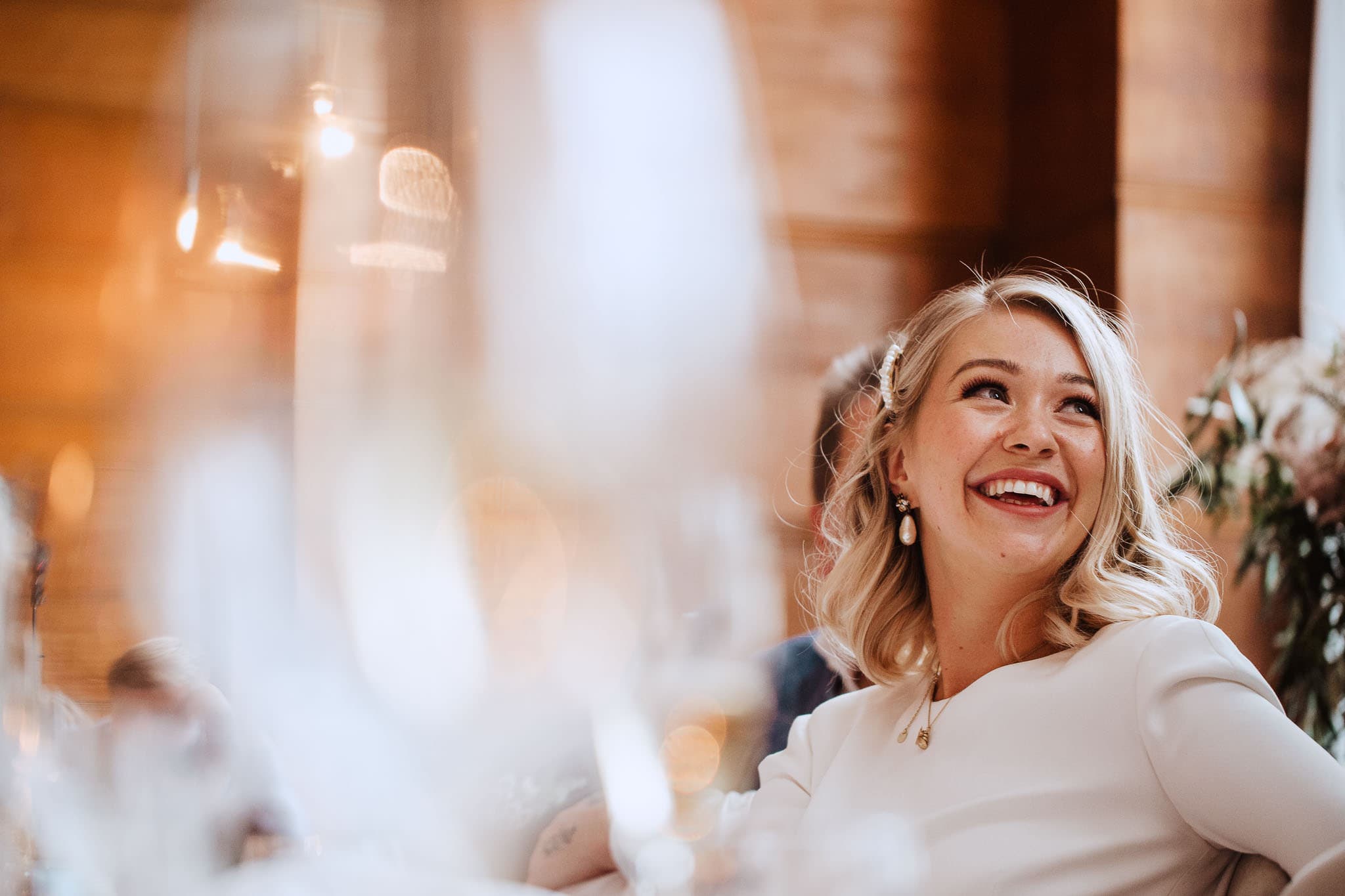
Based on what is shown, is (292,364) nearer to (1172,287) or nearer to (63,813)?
(63,813)

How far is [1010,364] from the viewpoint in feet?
3.59

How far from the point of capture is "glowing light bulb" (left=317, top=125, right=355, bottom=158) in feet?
5.22

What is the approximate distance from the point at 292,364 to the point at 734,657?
86 cm

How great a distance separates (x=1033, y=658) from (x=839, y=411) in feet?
2.48

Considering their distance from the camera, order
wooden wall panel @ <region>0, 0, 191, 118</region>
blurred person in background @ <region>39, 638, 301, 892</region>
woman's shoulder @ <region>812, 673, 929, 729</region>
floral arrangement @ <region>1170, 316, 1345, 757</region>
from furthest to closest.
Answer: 1. floral arrangement @ <region>1170, 316, 1345, 757</region>
2. wooden wall panel @ <region>0, 0, 191, 118</region>
3. blurred person in background @ <region>39, 638, 301, 892</region>
4. woman's shoulder @ <region>812, 673, 929, 729</region>

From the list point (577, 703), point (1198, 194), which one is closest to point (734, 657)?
point (577, 703)

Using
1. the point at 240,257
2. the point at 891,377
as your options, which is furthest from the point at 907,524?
the point at 240,257

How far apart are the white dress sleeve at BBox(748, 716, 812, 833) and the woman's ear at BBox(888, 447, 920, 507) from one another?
0.97 feet

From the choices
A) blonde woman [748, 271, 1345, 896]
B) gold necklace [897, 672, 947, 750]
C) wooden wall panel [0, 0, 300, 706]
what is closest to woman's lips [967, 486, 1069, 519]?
blonde woman [748, 271, 1345, 896]

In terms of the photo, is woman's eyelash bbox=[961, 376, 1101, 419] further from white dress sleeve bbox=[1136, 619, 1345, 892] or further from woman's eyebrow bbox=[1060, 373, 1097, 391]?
white dress sleeve bbox=[1136, 619, 1345, 892]

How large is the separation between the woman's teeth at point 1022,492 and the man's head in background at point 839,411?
2.03 ft

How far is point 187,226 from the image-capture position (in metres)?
1.49

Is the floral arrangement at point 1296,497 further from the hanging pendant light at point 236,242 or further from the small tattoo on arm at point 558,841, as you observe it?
the hanging pendant light at point 236,242

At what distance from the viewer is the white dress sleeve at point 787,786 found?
123cm
